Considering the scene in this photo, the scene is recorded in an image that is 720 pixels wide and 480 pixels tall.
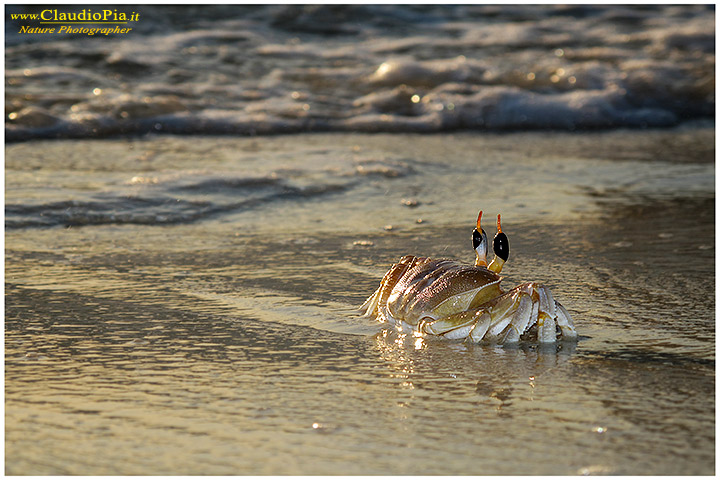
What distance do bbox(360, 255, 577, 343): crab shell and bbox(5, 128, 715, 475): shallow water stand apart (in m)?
0.06

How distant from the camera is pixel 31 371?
108 inches

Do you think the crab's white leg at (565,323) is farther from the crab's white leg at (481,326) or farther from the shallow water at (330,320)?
the crab's white leg at (481,326)

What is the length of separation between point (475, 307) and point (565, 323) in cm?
28

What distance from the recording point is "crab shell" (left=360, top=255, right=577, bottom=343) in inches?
112

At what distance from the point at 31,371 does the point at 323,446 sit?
101cm

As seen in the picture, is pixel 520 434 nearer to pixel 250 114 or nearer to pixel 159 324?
pixel 159 324

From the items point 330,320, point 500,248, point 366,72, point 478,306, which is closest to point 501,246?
point 500,248

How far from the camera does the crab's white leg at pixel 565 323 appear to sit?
9.61 ft

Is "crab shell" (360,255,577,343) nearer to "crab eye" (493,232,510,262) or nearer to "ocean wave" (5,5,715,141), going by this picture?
"crab eye" (493,232,510,262)

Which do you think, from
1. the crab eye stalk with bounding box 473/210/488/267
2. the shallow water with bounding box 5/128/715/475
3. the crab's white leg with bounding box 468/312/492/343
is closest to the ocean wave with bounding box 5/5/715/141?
the shallow water with bounding box 5/128/715/475

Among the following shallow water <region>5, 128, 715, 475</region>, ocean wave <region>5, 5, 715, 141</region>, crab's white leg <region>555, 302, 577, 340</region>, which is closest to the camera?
shallow water <region>5, 128, 715, 475</region>

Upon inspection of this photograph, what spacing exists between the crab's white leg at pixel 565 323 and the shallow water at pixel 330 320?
65mm

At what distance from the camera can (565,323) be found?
2953mm

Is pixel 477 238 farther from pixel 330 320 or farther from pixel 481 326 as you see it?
pixel 330 320
